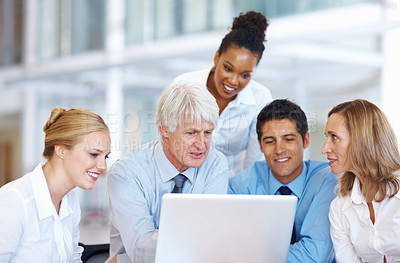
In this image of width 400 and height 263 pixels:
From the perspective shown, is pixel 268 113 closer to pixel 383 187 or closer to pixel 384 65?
pixel 383 187

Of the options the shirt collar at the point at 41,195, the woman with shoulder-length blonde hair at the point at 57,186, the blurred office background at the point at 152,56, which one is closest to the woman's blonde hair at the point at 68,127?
the woman with shoulder-length blonde hair at the point at 57,186

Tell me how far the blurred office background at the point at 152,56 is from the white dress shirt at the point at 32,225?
1.77 meters

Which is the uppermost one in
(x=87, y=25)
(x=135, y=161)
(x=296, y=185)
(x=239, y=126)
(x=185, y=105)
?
(x=87, y=25)

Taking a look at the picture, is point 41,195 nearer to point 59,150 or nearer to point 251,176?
point 59,150

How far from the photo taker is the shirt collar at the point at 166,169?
208 cm

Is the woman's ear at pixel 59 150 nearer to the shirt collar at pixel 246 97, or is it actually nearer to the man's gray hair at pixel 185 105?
the man's gray hair at pixel 185 105

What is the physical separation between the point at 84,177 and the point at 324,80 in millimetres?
4832

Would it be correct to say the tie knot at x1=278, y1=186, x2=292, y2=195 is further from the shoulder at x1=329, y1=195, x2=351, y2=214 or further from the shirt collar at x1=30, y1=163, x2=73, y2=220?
the shirt collar at x1=30, y1=163, x2=73, y2=220

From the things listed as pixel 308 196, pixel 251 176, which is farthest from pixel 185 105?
pixel 308 196

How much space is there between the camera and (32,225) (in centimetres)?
170

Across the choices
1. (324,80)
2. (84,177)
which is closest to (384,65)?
(324,80)

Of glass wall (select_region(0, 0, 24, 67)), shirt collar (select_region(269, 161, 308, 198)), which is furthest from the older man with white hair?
glass wall (select_region(0, 0, 24, 67))

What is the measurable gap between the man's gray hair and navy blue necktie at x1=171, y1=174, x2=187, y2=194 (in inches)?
8.0

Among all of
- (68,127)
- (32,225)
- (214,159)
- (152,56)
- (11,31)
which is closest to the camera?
(32,225)
